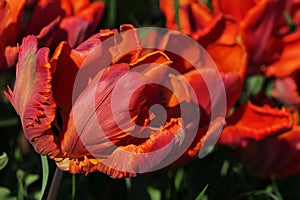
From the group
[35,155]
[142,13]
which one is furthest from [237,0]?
[142,13]

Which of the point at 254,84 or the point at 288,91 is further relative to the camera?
the point at 254,84

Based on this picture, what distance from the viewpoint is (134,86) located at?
1.83 feet

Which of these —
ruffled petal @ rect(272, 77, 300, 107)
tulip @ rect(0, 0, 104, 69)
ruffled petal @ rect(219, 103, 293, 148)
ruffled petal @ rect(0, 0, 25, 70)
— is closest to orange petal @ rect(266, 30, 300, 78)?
ruffled petal @ rect(272, 77, 300, 107)

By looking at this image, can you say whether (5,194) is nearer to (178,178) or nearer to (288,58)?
(178,178)

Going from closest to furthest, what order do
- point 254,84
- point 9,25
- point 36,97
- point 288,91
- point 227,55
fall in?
point 36,97 → point 9,25 → point 227,55 → point 288,91 → point 254,84

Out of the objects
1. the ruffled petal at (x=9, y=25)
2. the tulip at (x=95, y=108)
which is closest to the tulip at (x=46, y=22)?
the ruffled petal at (x=9, y=25)

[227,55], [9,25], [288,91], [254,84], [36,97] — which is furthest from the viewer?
[254,84]

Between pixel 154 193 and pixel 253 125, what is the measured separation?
0.47 ft

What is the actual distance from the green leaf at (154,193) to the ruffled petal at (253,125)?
0.10 metres

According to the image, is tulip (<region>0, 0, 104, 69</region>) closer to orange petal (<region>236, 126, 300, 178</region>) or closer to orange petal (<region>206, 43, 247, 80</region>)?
orange petal (<region>206, 43, 247, 80</region>)

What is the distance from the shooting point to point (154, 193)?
0.83 metres

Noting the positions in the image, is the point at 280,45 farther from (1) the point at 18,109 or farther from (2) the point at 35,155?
(1) the point at 18,109

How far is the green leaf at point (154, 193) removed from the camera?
32.4 inches

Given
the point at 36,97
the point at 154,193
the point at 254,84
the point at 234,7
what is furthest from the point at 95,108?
the point at 254,84
